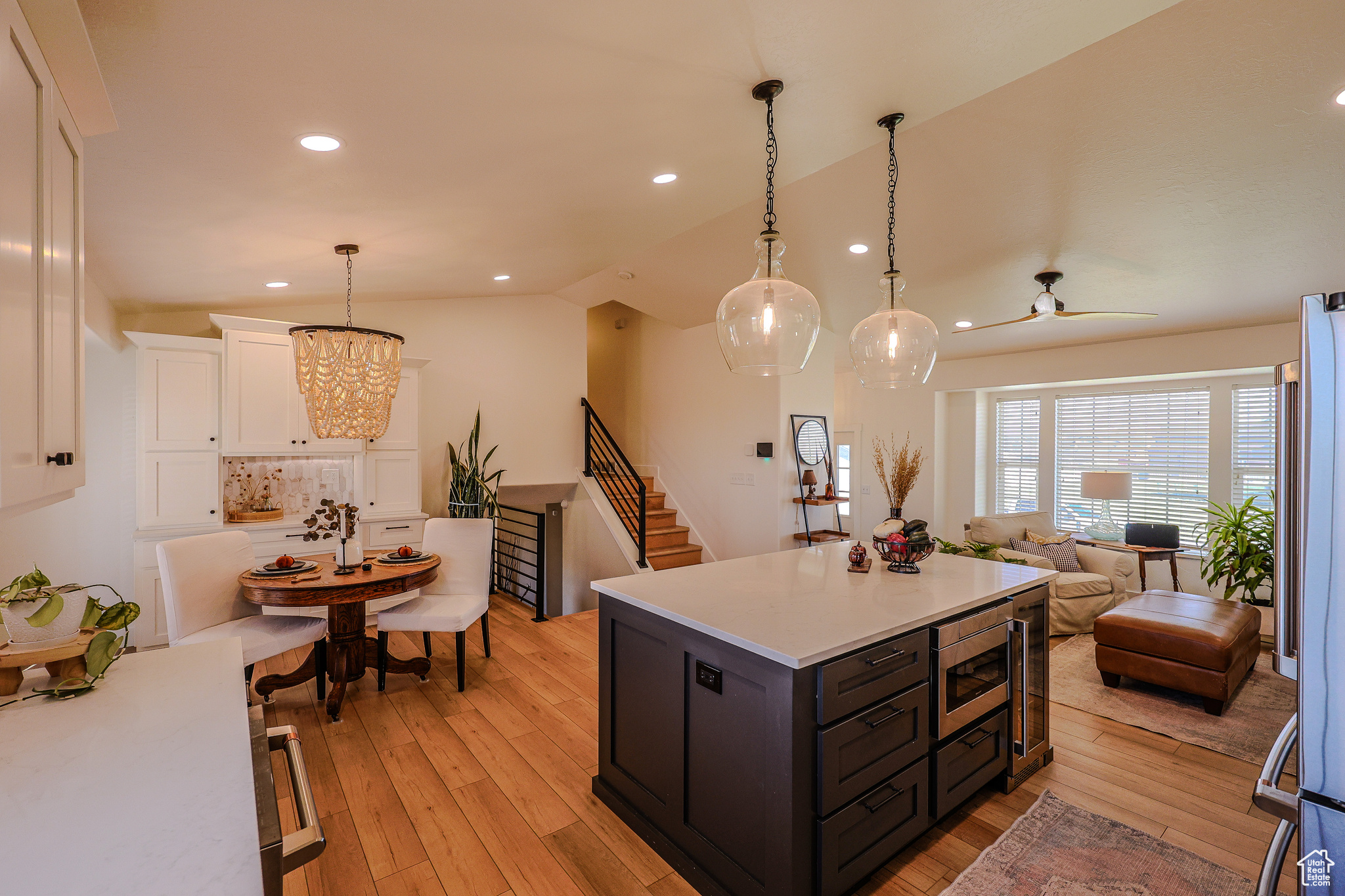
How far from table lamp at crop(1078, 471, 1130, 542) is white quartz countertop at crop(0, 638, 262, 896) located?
691 centimetres

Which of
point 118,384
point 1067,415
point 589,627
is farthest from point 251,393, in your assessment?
point 1067,415

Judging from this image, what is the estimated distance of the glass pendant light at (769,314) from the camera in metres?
2.06

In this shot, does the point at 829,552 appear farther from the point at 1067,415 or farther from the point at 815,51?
the point at 1067,415

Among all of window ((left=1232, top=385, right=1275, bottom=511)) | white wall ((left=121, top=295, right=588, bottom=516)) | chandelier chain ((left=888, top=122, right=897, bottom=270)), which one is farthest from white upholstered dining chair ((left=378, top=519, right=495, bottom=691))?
window ((left=1232, top=385, right=1275, bottom=511))

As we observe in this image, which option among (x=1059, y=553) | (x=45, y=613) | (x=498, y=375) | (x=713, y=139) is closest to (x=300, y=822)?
(x=45, y=613)

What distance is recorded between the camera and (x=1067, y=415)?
6.77m

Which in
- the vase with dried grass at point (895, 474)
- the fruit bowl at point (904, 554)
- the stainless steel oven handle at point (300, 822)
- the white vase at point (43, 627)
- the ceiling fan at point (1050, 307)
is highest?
the ceiling fan at point (1050, 307)

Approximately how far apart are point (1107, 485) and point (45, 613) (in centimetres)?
728

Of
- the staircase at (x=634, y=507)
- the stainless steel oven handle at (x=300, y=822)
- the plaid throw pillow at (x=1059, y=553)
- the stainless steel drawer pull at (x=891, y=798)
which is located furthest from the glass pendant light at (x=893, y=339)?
the staircase at (x=634, y=507)

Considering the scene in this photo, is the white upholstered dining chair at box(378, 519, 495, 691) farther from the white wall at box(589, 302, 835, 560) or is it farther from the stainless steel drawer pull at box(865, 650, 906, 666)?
the white wall at box(589, 302, 835, 560)

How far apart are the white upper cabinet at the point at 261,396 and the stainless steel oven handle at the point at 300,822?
3.78 meters

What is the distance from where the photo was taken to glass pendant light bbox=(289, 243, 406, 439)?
323cm

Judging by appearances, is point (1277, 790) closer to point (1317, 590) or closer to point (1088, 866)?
point (1317, 590)

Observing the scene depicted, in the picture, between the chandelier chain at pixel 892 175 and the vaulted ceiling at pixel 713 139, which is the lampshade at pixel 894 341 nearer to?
the chandelier chain at pixel 892 175
